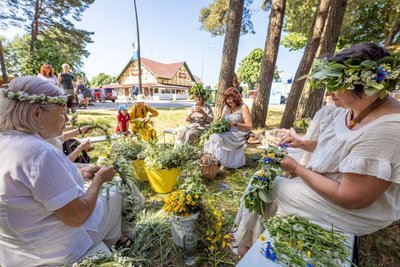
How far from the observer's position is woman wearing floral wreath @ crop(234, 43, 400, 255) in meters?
1.06

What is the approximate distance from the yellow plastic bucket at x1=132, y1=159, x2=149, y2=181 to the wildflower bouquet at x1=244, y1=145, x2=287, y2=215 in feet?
7.00

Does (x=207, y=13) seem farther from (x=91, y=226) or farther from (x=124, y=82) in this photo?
(x=124, y=82)

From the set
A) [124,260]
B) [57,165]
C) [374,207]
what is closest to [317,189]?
[374,207]

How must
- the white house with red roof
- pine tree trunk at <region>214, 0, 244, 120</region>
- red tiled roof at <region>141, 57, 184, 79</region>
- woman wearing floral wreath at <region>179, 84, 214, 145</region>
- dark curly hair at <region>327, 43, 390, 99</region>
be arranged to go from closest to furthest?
Answer: dark curly hair at <region>327, 43, 390, 99</region>
woman wearing floral wreath at <region>179, 84, 214, 145</region>
pine tree trunk at <region>214, 0, 244, 120</region>
the white house with red roof
red tiled roof at <region>141, 57, 184, 79</region>

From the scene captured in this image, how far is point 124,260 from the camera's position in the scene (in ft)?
3.59

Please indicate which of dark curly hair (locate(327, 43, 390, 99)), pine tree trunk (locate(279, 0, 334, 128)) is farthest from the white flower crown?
pine tree trunk (locate(279, 0, 334, 128))

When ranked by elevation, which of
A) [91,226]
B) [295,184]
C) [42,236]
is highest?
[295,184]

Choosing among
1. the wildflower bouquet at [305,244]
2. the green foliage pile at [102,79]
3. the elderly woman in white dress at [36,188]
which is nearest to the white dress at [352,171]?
the wildflower bouquet at [305,244]

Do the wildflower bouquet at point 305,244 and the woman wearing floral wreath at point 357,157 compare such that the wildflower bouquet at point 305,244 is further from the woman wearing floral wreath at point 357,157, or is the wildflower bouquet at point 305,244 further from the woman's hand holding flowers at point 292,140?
the woman's hand holding flowers at point 292,140

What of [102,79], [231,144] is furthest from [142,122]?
[102,79]

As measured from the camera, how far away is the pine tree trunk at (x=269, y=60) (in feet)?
18.1

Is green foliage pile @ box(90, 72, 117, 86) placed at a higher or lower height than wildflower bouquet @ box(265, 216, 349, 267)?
higher

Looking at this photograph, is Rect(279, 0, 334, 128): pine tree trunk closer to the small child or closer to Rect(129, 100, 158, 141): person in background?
Rect(129, 100, 158, 141): person in background

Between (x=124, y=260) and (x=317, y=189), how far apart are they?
3.97 ft
